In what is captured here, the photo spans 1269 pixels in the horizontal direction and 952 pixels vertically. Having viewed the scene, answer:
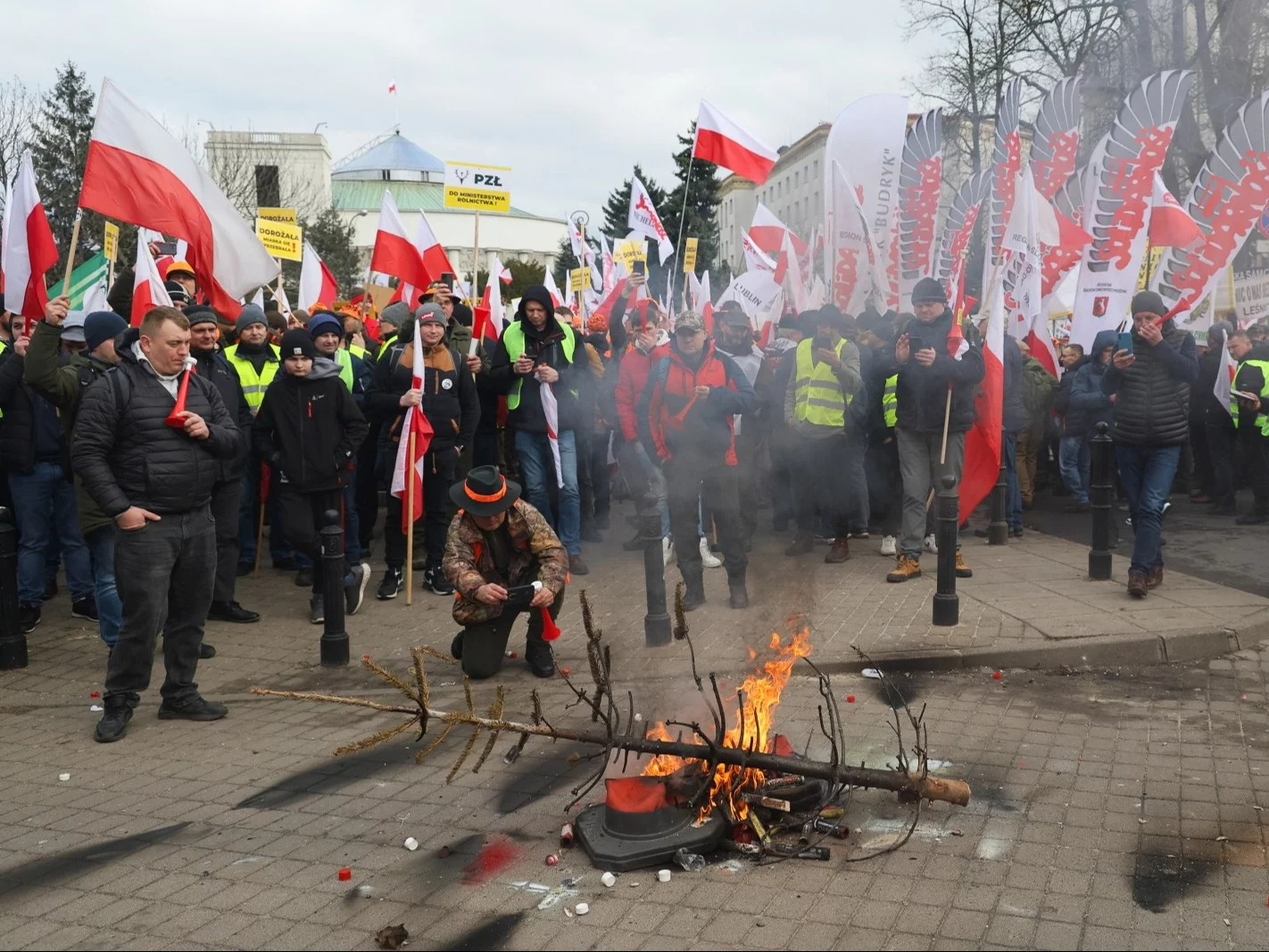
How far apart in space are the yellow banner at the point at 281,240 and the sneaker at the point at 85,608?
5793mm

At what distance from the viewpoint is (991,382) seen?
8.61 metres

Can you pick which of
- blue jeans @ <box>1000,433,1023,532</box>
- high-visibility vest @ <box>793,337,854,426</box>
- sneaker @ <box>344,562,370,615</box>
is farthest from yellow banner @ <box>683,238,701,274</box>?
sneaker @ <box>344,562,370,615</box>

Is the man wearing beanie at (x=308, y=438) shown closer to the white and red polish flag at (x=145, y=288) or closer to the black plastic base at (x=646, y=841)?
the white and red polish flag at (x=145, y=288)

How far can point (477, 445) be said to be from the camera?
9.83 meters

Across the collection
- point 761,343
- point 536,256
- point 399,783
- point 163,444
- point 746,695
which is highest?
point 536,256

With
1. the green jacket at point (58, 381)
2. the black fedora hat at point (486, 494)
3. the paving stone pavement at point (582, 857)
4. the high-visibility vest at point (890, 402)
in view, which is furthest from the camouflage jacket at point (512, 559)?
the high-visibility vest at point (890, 402)

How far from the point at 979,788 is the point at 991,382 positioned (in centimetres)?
454

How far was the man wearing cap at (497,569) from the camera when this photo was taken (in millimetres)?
6379

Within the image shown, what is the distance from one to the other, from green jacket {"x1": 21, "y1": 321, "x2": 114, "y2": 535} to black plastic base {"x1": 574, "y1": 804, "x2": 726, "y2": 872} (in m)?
3.91

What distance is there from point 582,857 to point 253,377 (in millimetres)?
5752

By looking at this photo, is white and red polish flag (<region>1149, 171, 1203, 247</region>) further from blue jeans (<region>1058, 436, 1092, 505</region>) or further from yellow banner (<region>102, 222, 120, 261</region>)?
yellow banner (<region>102, 222, 120, 261</region>)

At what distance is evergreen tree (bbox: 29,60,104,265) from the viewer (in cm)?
2244

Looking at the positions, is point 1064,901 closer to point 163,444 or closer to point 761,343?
point 163,444

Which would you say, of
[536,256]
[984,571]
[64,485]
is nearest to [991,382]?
[984,571]
